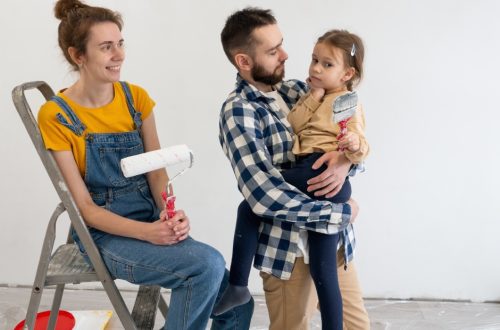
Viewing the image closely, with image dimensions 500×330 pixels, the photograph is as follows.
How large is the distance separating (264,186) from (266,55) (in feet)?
1.10

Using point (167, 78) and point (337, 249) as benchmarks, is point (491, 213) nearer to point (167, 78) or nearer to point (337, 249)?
point (337, 249)

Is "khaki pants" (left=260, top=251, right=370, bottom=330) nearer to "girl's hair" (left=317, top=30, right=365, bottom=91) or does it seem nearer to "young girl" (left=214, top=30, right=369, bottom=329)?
"young girl" (left=214, top=30, right=369, bottom=329)

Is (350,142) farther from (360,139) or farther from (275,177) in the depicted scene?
(275,177)

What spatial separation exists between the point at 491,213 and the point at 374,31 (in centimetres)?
85

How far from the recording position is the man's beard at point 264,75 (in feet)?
4.67

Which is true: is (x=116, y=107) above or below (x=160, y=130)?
above

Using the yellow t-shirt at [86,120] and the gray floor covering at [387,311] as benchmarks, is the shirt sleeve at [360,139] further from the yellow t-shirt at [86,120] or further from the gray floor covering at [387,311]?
the gray floor covering at [387,311]

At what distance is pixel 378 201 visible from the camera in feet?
7.38

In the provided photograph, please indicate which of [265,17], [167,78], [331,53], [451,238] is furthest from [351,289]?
[167,78]

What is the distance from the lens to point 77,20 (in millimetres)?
1403

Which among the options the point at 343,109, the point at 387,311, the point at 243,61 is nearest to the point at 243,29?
the point at 243,61

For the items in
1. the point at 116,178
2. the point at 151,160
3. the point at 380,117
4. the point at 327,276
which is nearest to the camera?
the point at 151,160

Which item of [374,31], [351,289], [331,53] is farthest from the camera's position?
[374,31]

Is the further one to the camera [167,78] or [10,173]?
[10,173]
